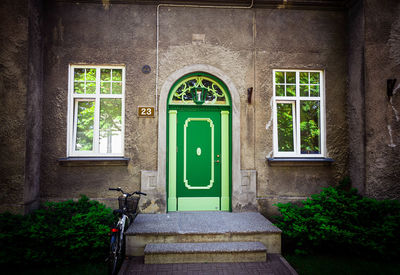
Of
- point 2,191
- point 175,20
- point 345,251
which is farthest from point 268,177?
point 2,191

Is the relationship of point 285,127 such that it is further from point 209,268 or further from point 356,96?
point 209,268

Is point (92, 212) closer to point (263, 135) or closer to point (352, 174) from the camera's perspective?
point (263, 135)

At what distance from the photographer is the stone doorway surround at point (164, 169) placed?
4938 millimetres

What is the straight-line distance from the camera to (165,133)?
5035 mm

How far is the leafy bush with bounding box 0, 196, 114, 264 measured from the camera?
3.51 m

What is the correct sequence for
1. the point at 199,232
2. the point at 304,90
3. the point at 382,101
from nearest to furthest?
the point at 199,232, the point at 382,101, the point at 304,90

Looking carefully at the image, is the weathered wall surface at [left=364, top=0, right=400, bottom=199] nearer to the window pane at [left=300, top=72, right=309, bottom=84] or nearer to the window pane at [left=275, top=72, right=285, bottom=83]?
the window pane at [left=300, top=72, right=309, bottom=84]

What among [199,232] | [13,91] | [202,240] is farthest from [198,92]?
[13,91]

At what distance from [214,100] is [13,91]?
13.4 ft

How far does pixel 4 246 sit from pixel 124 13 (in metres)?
4.97

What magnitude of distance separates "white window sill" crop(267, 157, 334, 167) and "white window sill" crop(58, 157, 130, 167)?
10.8 feet

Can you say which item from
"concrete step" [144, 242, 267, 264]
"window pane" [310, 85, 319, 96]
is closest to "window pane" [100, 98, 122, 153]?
"concrete step" [144, 242, 267, 264]

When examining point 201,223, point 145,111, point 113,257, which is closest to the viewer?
point 113,257

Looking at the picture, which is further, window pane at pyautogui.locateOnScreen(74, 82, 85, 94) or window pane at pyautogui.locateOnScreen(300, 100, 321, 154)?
window pane at pyautogui.locateOnScreen(300, 100, 321, 154)
